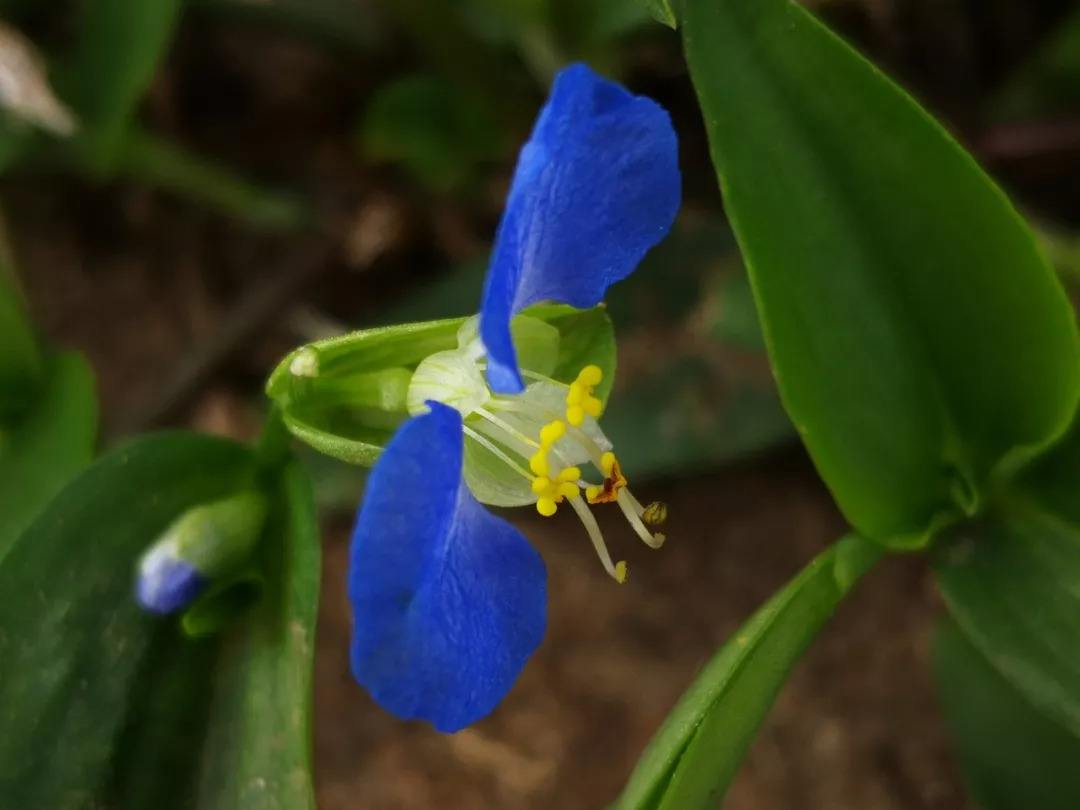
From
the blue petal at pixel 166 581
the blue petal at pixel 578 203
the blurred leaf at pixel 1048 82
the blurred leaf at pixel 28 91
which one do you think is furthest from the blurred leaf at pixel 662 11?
the blurred leaf at pixel 28 91

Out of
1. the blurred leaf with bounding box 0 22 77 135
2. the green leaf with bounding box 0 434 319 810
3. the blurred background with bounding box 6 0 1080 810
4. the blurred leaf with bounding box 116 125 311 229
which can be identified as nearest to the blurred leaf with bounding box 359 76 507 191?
the blurred background with bounding box 6 0 1080 810

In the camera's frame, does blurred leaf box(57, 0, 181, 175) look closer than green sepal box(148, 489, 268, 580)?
No

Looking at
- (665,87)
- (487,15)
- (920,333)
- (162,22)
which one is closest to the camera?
(920,333)

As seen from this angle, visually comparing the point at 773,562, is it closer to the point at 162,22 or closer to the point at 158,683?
the point at 158,683

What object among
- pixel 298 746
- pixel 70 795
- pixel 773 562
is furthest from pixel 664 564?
pixel 70 795

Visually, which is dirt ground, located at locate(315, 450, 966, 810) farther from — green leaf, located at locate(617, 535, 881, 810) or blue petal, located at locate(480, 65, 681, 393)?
blue petal, located at locate(480, 65, 681, 393)
